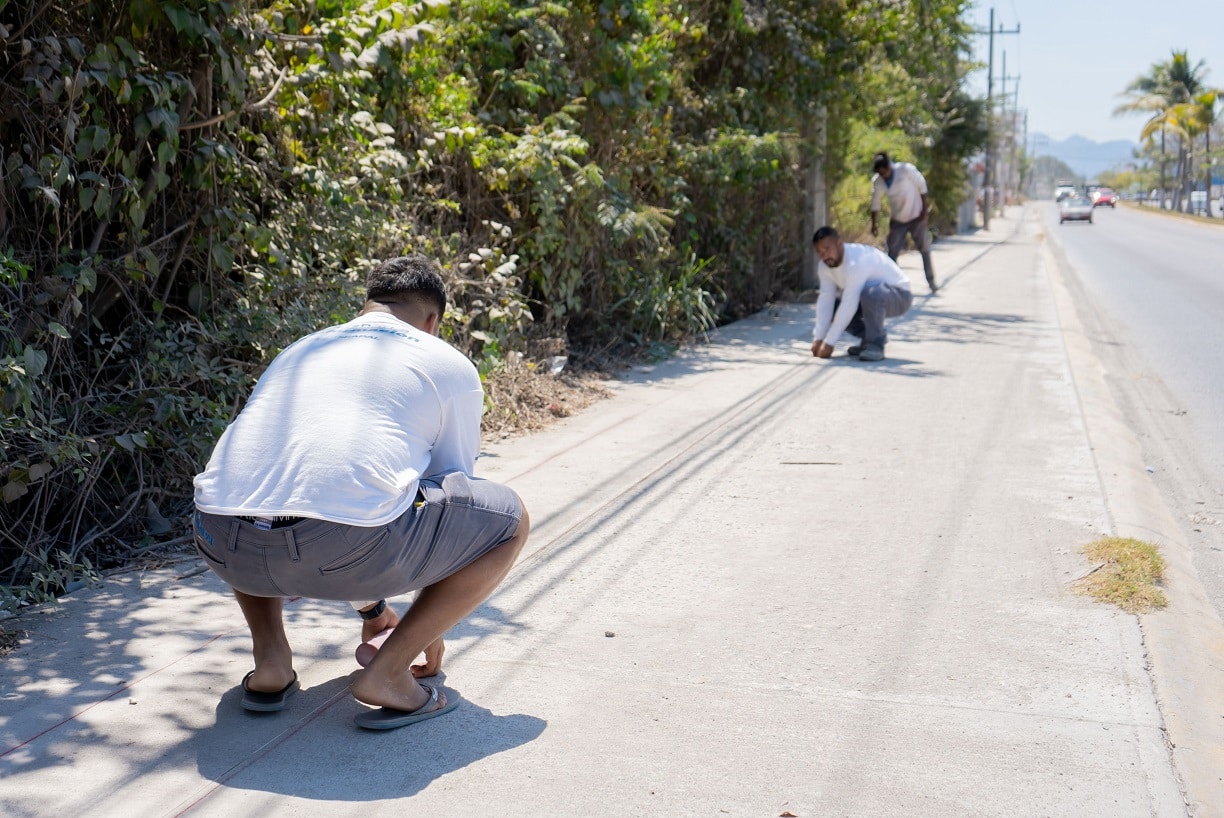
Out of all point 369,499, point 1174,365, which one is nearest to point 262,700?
point 369,499

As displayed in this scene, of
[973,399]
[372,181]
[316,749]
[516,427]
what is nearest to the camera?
[316,749]

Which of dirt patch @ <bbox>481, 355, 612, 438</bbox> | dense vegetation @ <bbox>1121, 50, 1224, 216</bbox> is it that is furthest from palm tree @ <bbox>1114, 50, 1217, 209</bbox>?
dirt patch @ <bbox>481, 355, 612, 438</bbox>

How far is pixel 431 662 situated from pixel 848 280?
7.16 m

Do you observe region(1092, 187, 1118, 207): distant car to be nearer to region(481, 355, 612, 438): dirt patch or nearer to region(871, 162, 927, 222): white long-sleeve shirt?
region(871, 162, 927, 222): white long-sleeve shirt

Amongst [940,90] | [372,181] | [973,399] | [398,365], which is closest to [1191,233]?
[940,90]

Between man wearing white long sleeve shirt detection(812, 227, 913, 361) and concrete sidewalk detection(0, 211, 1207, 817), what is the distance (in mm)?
3472

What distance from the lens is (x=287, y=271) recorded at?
250 inches

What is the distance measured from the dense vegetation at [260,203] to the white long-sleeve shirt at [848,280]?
1.48 metres

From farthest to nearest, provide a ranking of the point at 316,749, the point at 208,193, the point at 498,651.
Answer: the point at 208,193, the point at 498,651, the point at 316,749

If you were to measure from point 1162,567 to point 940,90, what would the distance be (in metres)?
30.3

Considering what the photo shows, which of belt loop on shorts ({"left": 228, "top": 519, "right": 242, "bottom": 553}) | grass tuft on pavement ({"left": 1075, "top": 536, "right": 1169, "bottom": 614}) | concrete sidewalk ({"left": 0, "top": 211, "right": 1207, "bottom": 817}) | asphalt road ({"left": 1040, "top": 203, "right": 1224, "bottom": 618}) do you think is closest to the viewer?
concrete sidewalk ({"left": 0, "top": 211, "right": 1207, "bottom": 817})

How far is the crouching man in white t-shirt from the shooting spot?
10.7 feet

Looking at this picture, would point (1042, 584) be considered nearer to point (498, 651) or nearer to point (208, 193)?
point (498, 651)

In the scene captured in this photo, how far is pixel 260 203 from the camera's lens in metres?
6.58
